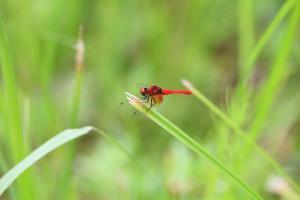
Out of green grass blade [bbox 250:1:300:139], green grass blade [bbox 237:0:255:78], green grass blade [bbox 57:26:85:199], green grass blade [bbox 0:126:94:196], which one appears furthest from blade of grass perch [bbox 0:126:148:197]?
green grass blade [bbox 237:0:255:78]

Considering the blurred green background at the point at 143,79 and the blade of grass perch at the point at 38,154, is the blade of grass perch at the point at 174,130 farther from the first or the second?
the blurred green background at the point at 143,79

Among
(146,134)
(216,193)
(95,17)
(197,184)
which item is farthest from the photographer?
(95,17)

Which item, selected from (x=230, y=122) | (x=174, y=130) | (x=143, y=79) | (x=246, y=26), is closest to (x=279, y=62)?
(x=230, y=122)

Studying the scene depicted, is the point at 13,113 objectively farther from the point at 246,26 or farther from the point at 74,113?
the point at 246,26

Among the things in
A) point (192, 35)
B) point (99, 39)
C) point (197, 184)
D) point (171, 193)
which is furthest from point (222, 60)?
point (171, 193)

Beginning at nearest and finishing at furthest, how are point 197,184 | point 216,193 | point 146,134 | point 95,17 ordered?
1. point 216,193
2. point 197,184
3. point 146,134
4. point 95,17

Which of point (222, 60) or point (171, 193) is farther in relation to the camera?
point (222, 60)

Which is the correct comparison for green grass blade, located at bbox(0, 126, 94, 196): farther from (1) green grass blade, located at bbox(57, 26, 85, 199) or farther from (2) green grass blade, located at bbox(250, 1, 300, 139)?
(2) green grass blade, located at bbox(250, 1, 300, 139)

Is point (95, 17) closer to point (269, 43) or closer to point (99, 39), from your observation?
point (99, 39)
